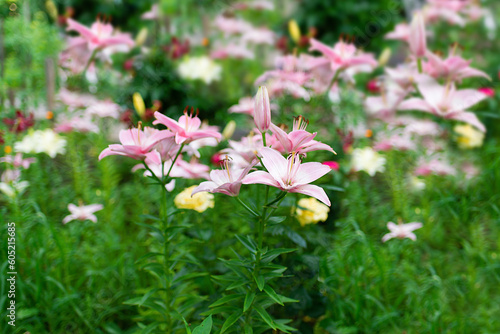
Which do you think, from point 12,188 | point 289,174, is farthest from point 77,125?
point 289,174

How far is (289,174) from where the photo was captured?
31.5 inches

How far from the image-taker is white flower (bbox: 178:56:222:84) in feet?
8.36

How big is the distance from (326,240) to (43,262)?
1.07 meters

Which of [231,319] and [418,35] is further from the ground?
[418,35]

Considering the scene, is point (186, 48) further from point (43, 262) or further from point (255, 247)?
point (255, 247)

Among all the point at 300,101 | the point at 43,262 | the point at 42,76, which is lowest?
the point at 43,262

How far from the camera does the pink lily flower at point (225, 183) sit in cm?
79

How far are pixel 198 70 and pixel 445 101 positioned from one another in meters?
1.68

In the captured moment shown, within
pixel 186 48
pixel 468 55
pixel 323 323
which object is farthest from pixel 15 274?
pixel 468 55

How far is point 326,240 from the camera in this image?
1308 millimetres

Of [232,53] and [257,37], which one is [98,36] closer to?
[232,53]

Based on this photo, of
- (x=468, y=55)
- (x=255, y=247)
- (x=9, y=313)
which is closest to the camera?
(x=255, y=247)

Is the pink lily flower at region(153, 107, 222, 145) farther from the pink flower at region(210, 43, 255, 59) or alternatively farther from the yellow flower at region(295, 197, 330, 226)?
the pink flower at region(210, 43, 255, 59)

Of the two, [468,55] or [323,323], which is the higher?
[468,55]
